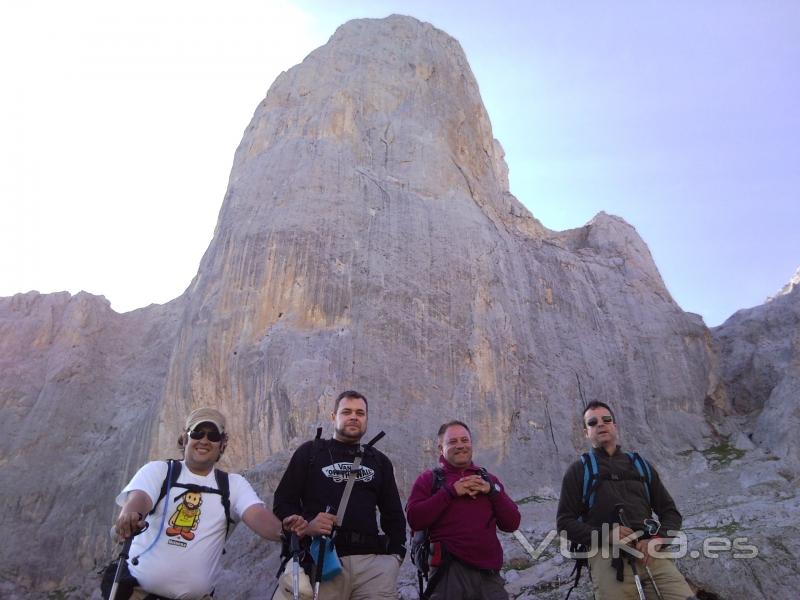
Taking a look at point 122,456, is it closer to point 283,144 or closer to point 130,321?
point 130,321

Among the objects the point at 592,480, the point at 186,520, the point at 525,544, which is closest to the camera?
the point at 186,520

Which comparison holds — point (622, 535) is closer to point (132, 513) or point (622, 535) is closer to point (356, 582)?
point (356, 582)

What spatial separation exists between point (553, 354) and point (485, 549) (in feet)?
48.2

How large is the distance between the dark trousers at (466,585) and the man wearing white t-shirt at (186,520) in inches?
63.1

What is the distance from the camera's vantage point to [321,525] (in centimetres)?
557

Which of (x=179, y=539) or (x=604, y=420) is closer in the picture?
(x=179, y=539)

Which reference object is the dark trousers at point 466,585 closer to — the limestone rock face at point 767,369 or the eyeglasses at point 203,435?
the eyeglasses at point 203,435

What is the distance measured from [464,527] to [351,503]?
118 centimetres

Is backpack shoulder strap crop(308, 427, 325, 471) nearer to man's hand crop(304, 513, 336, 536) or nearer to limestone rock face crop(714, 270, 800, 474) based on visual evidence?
man's hand crop(304, 513, 336, 536)

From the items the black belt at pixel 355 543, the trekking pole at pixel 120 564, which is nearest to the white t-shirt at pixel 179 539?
the trekking pole at pixel 120 564

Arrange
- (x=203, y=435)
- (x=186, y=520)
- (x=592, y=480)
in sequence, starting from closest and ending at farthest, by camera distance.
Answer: (x=186, y=520) < (x=203, y=435) < (x=592, y=480)

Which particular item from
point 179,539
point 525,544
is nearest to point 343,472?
point 179,539

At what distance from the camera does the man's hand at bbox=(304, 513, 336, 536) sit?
5566 mm

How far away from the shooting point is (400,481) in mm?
14867
